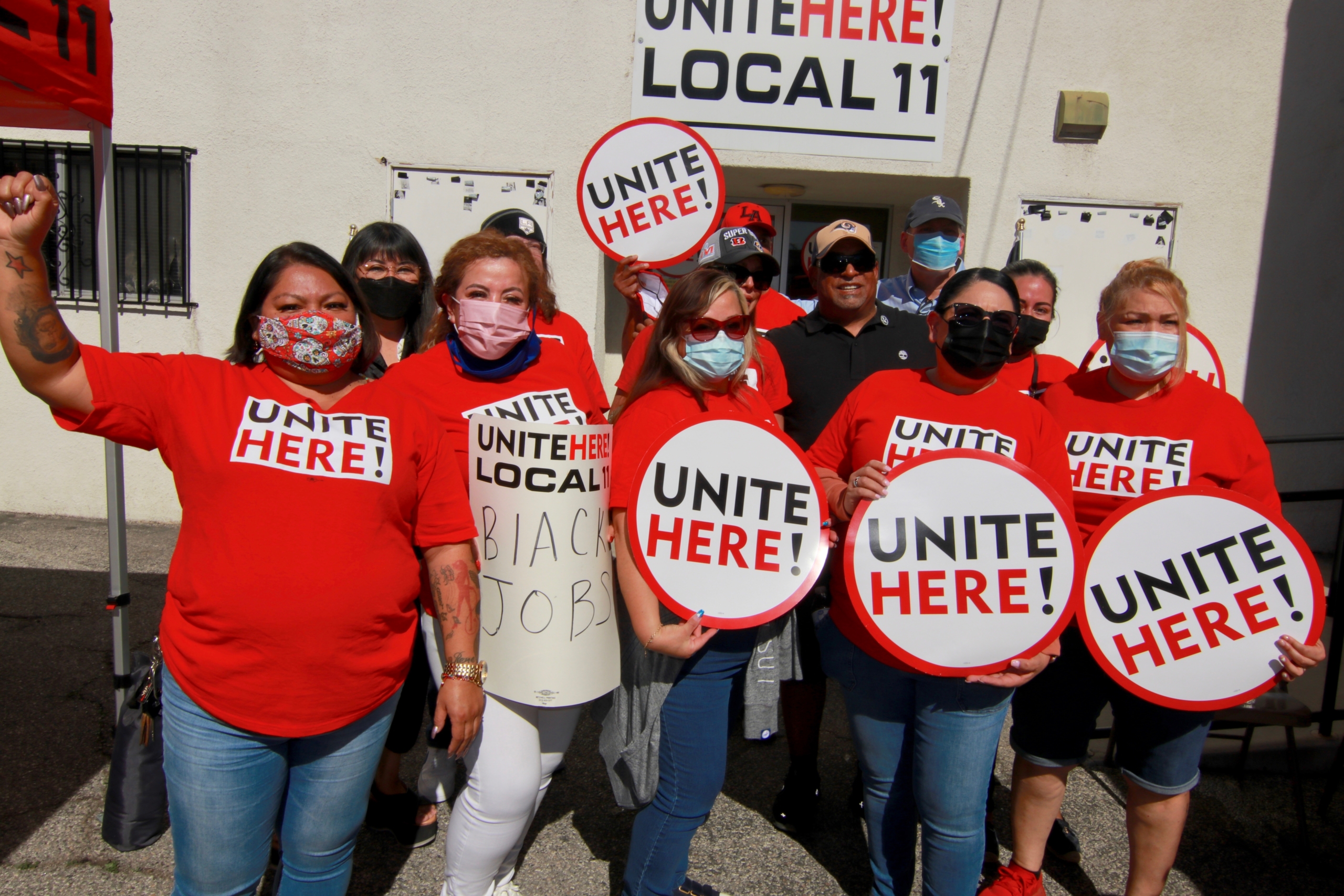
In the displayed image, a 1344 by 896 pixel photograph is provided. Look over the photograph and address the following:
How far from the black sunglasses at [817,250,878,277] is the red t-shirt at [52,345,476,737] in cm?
174

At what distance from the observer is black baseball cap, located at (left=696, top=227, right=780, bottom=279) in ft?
11.4

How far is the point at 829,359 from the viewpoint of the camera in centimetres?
291

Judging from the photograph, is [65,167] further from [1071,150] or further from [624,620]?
[1071,150]

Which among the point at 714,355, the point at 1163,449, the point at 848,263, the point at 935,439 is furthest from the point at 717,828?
the point at 848,263

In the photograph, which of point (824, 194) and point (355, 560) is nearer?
point (355, 560)

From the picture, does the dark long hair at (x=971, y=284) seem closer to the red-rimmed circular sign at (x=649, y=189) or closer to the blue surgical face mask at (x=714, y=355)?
the blue surgical face mask at (x=714, y=355)

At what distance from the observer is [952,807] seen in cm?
212

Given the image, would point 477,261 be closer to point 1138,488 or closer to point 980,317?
point 980,317

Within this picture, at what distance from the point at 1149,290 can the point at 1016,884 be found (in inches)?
72.1

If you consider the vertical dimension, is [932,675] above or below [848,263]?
below

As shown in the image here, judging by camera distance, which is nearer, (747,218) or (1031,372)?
(1031,372)

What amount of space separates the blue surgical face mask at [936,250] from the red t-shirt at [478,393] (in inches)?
78.8

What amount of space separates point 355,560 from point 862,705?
1.36m

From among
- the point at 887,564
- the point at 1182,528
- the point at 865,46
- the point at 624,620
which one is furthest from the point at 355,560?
the point at 865,46
